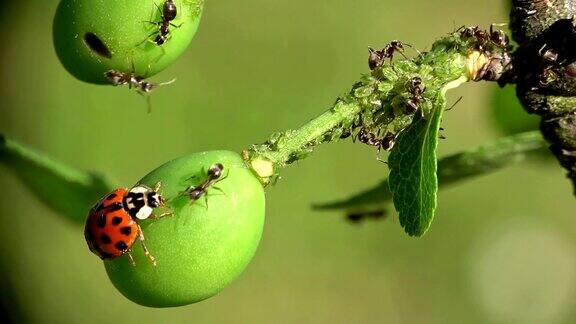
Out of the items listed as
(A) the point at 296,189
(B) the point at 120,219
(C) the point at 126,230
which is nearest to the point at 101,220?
(B) the point at 120,219

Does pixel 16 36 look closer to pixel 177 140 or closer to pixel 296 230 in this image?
pixel 177 140

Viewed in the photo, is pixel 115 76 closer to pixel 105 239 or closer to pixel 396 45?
pixel 105 239

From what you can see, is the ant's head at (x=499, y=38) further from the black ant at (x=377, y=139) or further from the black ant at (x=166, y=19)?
the black ant at (x=166, y=19)

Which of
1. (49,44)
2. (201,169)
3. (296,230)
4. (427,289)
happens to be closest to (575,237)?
(427,289)

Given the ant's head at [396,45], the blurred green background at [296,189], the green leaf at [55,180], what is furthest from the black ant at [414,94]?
the blurred green background at [296,189]

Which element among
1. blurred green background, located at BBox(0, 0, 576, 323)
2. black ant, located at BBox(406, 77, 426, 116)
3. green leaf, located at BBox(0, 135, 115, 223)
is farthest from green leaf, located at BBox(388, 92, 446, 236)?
blurred green background, located at BBox(0, 0, 576, 323)

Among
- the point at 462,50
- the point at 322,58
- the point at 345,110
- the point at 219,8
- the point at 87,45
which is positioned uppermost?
the point at 219,8
